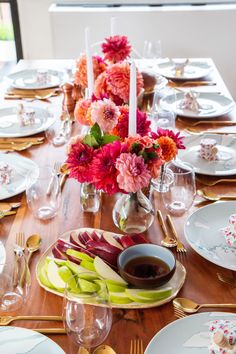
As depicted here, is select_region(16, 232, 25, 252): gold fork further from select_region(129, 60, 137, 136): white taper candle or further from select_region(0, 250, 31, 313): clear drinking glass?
select_region(129, 60, 137, 136): white taper candle

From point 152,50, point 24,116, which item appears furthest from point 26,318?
point 152,50

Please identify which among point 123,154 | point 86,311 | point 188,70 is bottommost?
point 188,70

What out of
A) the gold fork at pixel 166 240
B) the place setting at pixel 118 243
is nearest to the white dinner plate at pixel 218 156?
the place setting at pixel 118 243

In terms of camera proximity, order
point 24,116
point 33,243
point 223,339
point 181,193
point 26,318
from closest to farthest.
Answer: point 223,339 → point 26,318 → point 33,243 → point 181,193 → point 24,116

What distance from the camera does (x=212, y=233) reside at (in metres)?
1.16

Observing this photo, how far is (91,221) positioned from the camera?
1.22 meters

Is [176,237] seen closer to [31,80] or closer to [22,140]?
[22,140]

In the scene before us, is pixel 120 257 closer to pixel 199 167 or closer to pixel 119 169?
pixel 119 169

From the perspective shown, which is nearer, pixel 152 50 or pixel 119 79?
pixel 119 79

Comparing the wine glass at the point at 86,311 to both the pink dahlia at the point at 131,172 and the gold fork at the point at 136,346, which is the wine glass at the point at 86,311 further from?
the pink dahlia at the point at 131,172

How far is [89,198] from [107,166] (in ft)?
0.78

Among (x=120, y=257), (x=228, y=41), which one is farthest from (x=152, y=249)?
(x=228, y=41)

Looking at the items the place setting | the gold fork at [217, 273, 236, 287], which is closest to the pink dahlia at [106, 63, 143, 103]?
the place setting

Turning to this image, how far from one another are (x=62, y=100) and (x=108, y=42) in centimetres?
34
